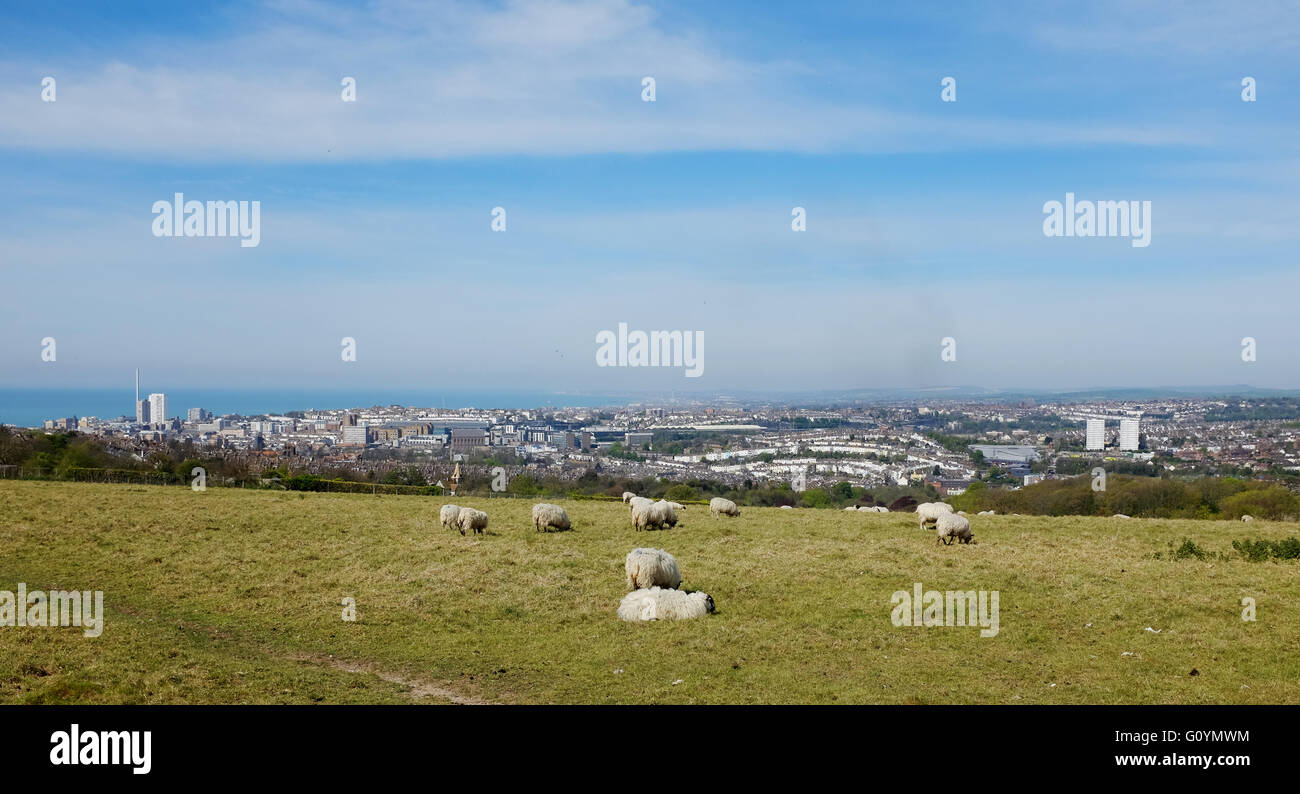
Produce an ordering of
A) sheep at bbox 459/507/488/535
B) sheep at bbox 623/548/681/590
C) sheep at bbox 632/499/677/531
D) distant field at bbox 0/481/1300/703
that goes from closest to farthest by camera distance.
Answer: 1. distant field at bbox 0/481/1300/703
2. sheep at bbox 623/548/681/590
3. sheep at bbox 459/507/488/535
4. sheep at bbox 632/499/677/531

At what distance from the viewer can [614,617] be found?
17.2 meters

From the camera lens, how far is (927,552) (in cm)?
2331

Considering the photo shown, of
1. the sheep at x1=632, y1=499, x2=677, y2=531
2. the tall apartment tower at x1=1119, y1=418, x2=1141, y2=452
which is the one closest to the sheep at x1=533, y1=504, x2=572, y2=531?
the sheep at x1=632, y1=499, x2=677, y2=531

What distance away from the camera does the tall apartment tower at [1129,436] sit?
72625 mm

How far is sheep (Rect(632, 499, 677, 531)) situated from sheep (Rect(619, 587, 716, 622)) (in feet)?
35.5

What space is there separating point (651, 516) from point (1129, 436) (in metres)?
60.6

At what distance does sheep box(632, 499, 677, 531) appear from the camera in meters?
28.3

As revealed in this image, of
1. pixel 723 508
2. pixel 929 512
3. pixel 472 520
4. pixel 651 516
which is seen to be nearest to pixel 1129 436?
pixel 929 512

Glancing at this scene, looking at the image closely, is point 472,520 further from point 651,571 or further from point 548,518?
point 651,571

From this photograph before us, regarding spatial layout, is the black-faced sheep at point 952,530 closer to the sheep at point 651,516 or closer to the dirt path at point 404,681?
the sheep at point 651,516

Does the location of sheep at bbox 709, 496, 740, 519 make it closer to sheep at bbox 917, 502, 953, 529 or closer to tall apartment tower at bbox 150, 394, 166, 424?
A: sheep at bbox 917, 502, 953, 529

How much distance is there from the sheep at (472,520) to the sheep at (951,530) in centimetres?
1379
